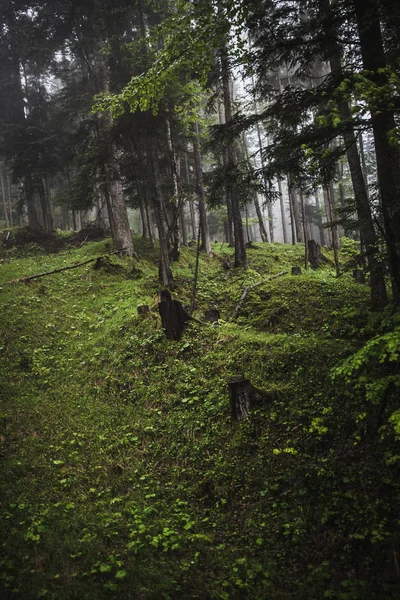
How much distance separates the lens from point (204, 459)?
636cm

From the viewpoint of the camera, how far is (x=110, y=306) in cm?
1280

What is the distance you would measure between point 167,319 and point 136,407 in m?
2.52

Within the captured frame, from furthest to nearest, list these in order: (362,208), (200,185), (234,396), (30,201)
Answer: (30,201), (200,185), (362,208), (234,396)

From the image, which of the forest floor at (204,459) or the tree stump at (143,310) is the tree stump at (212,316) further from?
the tree stump at (143,310)

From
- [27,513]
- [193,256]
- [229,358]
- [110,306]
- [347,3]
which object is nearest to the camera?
[27,513]

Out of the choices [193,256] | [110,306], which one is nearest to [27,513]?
[110,306]

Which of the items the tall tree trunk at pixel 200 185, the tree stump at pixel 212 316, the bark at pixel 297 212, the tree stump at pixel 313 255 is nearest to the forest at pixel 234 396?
the tree stump at pixel 212 316

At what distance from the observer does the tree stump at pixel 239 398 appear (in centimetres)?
670

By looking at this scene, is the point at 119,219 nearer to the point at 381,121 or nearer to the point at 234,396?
the point at 234,396

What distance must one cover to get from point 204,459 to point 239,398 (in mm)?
1204

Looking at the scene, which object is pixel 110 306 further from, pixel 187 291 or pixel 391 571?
pixel 391 571

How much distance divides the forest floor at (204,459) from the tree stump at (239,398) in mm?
158

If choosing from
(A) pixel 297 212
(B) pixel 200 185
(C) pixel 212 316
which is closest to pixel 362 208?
(C) pixel 212 316

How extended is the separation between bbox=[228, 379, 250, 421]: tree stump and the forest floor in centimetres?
16
